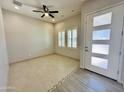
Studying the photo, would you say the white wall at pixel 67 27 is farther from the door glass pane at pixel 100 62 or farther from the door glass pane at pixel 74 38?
the door glass pane at pixel 100 62

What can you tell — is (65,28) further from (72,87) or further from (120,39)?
(72,87)

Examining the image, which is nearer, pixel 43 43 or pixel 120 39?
pixel 120 39

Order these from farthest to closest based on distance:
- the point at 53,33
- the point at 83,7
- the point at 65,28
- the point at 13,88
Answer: the point at 53,33 < the point at 65,28 < the point at 83,7 < the point at 13,88

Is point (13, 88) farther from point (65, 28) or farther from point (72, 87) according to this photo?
point (65, 28)

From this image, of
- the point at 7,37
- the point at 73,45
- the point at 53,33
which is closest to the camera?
the point at 7,37

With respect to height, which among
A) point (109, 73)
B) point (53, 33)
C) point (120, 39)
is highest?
point (53, 33)

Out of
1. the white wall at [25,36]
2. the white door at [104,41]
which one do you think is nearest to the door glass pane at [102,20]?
the white door at [104,41]

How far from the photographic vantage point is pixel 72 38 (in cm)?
501

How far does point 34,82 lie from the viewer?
2.29m

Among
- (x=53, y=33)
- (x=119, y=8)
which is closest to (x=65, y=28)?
(x=53, y=33)

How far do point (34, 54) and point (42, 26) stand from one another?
226cm

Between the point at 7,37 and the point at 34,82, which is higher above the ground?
the point at 7,37

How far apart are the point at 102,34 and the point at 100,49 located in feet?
1.81

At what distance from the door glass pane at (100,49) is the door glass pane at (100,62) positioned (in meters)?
0.28
